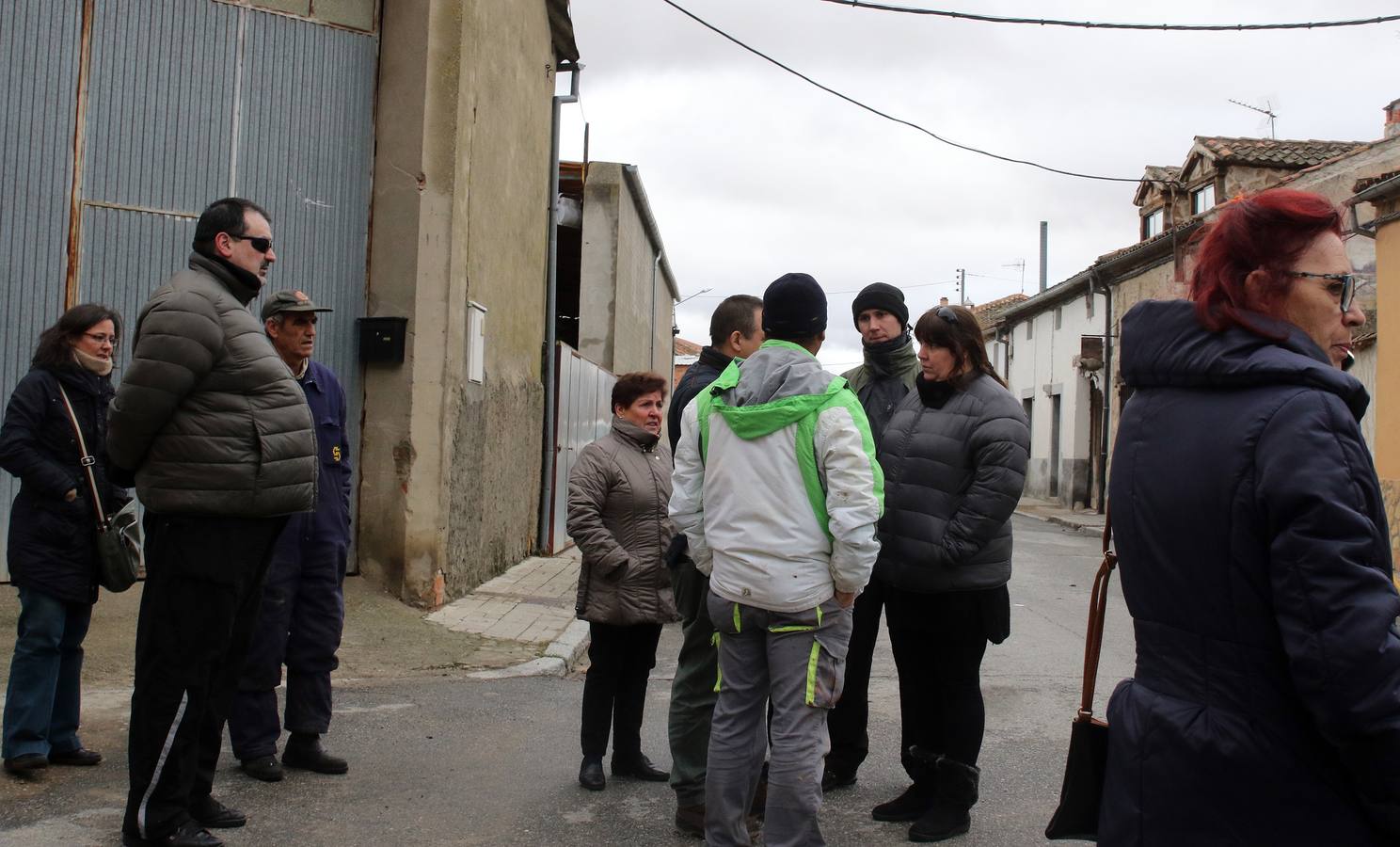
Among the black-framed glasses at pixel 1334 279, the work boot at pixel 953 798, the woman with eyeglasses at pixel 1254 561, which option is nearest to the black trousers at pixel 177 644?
the work boot at pixel 953 798

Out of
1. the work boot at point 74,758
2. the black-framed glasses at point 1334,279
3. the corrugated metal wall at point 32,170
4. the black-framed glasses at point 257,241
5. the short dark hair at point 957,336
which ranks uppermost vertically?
the corrugated metal wall at point 32,170

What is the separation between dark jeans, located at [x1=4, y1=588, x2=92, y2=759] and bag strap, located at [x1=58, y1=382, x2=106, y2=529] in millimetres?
348

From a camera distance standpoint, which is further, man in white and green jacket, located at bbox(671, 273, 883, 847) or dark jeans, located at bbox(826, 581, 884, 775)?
dark jeans, located at bbox(826, 581, 884, 775)

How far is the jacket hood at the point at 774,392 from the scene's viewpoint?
3.65m

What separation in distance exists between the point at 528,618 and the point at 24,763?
14.1 feet

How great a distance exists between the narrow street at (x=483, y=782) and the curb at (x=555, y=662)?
113mm

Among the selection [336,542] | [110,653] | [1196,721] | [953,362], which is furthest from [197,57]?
[1196,721]

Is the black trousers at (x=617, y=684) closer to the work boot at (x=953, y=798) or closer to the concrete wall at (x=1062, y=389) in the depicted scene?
the work boot at (x=953, y=798)

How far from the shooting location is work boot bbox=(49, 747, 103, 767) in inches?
185

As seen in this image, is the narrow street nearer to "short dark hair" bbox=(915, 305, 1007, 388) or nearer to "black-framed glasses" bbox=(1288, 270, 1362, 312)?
"short dark hair" bbox=(915, 305, 1007, 388)

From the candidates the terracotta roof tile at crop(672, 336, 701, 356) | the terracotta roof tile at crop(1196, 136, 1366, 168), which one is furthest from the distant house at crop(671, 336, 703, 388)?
the terracotta roof tile at crop(1196, 136, 1366, 168)

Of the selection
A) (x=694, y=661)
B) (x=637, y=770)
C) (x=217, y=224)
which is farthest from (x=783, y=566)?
(x=217, y=224)

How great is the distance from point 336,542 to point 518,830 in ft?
4.99

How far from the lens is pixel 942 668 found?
4.37 m
